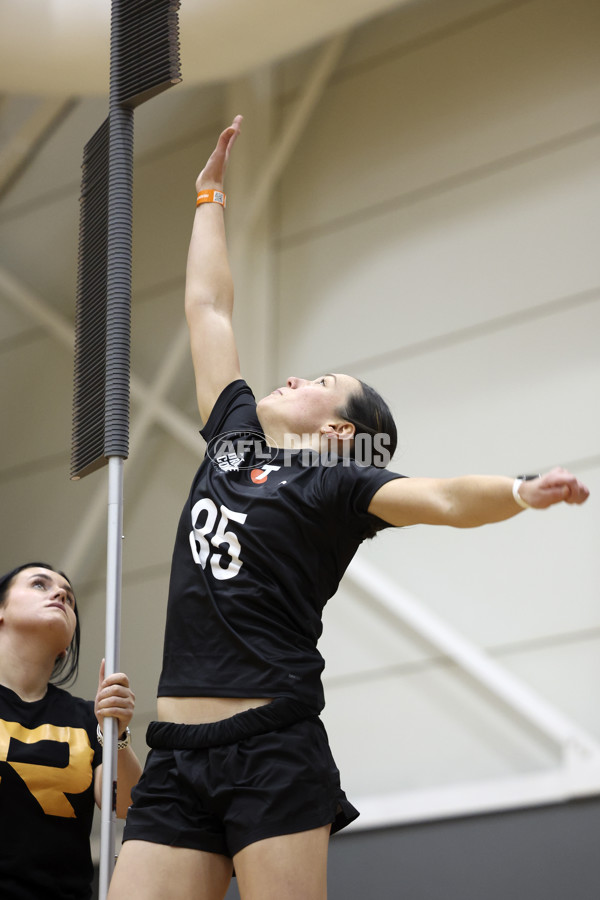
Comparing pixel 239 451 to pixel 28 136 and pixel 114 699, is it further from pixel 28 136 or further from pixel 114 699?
pixel 28 136

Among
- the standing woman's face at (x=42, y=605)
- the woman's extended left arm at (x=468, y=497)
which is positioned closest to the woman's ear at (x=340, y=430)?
the woman's extended left arm at (x=468, y=497)

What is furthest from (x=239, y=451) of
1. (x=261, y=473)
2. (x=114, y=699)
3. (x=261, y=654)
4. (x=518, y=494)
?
(x=518, y=494)

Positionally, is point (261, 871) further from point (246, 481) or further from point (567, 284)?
point (567, 284)

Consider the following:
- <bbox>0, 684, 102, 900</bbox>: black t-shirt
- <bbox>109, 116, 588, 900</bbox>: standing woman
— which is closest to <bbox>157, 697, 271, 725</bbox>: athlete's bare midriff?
<bbox>109, 116, 588, 900</bbox>: standing woman

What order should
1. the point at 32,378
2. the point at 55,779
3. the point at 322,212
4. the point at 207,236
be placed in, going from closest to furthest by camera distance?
the point at 207,236 < the point at 55,779 < the point at 322,212 < the point at 32,378

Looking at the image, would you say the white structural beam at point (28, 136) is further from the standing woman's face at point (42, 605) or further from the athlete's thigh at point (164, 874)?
the athlete's thigh at point (164, 874)

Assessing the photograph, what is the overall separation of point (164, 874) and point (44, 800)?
1.14m

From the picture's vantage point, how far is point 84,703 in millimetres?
3256

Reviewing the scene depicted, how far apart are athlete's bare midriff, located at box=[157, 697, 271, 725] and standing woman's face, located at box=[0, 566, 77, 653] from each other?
1.21m

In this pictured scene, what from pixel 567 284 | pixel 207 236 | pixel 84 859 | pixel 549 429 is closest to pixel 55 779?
pixel 84 859

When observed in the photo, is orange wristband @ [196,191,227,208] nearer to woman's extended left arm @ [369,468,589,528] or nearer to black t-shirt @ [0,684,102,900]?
woman's extended left arm @ [369,468,589,528]

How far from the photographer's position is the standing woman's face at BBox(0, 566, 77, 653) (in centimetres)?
319

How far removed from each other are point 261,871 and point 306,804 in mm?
135

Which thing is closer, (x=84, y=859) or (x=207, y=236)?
(x=207, y=236)
